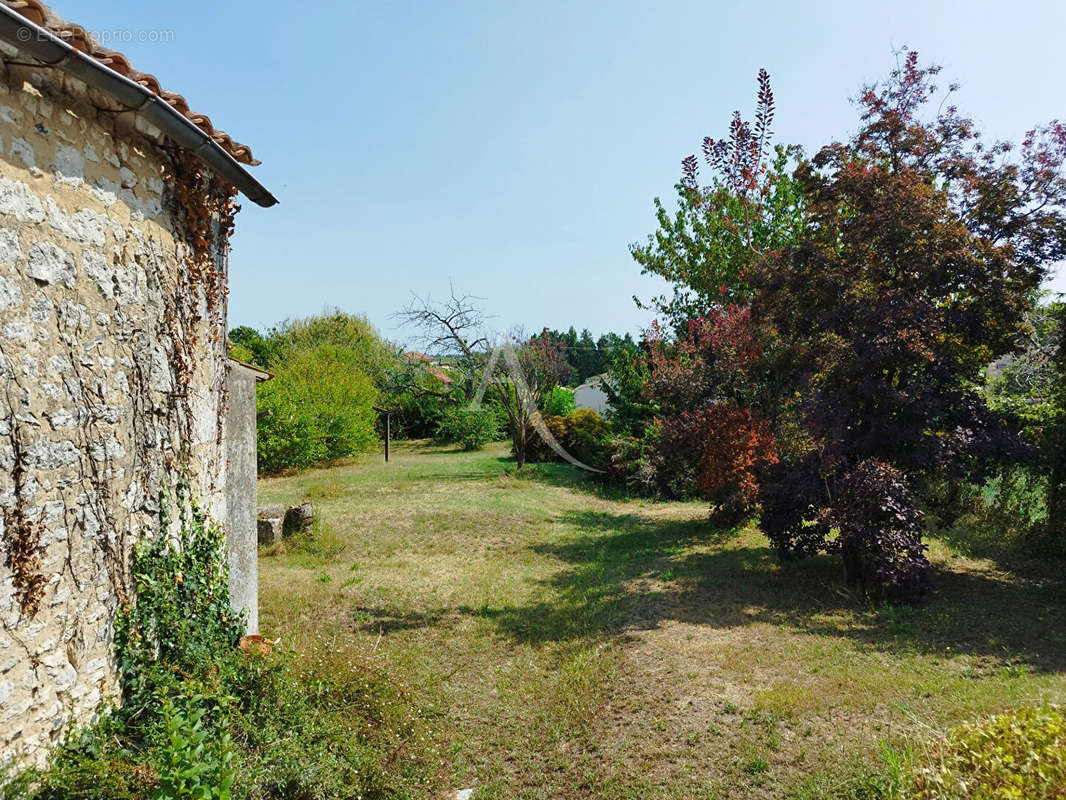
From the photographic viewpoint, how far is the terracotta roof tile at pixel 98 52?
286 cm

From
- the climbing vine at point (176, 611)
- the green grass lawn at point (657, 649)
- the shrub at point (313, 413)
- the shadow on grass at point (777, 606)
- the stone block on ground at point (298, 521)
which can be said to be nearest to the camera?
the climbing vine at point (176, 611)

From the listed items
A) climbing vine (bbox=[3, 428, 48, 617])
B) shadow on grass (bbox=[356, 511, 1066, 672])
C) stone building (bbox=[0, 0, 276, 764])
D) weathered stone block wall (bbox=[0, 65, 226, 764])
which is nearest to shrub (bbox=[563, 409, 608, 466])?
shadow on grass (bbox=[356, 511, 1066, 672])

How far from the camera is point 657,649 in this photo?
602 centimetres

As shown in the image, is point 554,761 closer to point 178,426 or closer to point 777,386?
point 178,426

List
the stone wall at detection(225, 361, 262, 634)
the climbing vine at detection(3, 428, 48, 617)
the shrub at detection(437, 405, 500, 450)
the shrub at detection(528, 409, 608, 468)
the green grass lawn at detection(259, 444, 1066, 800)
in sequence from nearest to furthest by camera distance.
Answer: the climbing vine at detection(3, 428, 48, 617) → the green grass lawn at detection(259, 444, 1066, 800) → the stone wall at detection(225, 361, 262, 634) → the shrub at detection(528, 409, 608, 468) → the shrub at detection(437, 405, 500, 450)

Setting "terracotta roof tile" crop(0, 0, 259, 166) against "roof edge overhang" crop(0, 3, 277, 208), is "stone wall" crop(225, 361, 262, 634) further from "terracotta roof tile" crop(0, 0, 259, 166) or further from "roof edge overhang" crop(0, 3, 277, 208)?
"terracotta roof tile" crop(0, 0, 259, 166)

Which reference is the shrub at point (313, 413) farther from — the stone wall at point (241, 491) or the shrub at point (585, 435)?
the stone wall at point (241, 491)

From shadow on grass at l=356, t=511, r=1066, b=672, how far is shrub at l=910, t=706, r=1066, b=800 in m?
1.99

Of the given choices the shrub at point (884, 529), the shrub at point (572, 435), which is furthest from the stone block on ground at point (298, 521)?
the shrub at point (572, 435)

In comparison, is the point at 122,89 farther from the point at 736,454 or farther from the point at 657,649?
the point at 736,454

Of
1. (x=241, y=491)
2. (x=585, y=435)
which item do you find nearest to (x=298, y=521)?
(x=241, y=491)

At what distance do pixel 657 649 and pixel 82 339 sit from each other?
17.1 feet

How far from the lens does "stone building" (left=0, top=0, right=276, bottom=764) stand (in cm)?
293

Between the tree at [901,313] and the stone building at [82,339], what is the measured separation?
6.46 m
